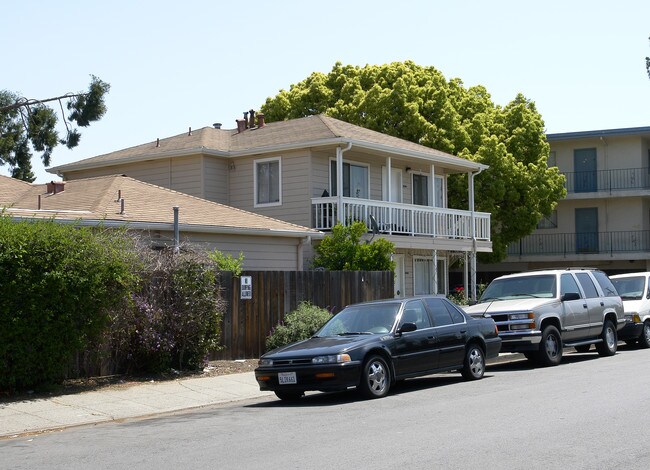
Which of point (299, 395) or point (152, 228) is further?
point (152, 228)

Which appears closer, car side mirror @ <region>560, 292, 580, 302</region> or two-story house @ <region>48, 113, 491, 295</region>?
car side mirror @ <region>560, 292, 580, 302</region>

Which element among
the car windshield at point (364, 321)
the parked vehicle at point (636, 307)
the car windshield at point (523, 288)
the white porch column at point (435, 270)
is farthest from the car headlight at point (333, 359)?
the white porch column at point (435, 270)

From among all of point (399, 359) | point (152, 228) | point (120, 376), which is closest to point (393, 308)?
point (399, 359)

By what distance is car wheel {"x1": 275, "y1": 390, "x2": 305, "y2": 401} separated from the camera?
13265 mm

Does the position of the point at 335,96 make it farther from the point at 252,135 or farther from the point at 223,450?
the point at 223,450

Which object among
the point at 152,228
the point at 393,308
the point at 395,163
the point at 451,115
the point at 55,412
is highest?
the point at 451,115

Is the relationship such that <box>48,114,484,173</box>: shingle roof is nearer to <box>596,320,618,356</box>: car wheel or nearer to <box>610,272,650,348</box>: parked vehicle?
<box>610,272,650,348</box>: parked vehicle

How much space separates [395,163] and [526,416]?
19521mm

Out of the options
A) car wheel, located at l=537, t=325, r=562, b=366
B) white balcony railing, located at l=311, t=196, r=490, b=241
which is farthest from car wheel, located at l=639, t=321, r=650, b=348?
white balcony railing, located at l=311, t=196, r=490, b=241

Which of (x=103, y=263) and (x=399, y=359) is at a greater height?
(x=103, y=263)

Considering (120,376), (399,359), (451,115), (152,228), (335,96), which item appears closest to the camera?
(399,359)

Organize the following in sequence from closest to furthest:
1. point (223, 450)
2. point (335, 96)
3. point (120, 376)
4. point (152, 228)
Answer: point (223, 450) → point (120, 376) → point (152, 228) → point (335, 96)

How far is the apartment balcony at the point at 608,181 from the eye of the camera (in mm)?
41531

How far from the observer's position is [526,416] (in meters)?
10.7
